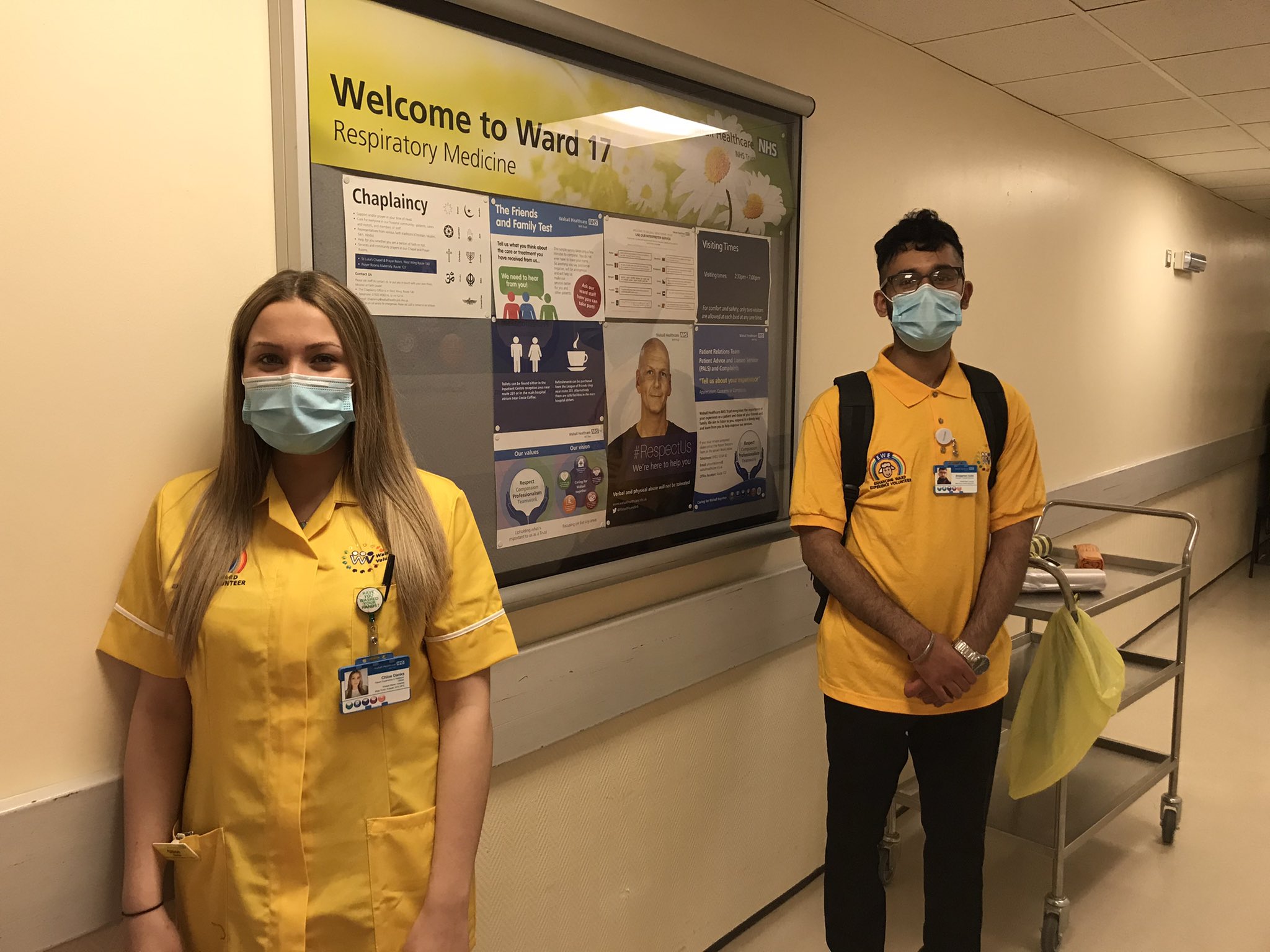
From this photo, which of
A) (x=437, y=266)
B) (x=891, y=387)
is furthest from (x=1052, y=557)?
(x=437, y=266)

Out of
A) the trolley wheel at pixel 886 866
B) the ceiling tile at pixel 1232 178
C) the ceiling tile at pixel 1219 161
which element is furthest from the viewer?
the ceiling tile at pixel 1232 178

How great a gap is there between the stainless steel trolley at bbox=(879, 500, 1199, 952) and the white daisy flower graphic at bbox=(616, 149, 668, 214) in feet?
4.45

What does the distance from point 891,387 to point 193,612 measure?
1.45 meters

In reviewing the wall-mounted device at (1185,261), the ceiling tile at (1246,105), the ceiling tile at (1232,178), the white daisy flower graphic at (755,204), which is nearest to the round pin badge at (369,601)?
the white daisy flower graphic at (755,204)

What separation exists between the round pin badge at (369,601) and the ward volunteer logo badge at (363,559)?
0.10 feet

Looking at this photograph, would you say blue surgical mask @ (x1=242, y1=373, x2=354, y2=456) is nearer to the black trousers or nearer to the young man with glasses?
the young man with glasses

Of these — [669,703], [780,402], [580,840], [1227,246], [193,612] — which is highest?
[1227,246]

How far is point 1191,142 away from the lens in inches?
169

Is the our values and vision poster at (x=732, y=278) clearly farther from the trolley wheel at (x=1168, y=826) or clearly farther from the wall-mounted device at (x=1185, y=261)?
the wall-mounted device at (x=1185, y=261)

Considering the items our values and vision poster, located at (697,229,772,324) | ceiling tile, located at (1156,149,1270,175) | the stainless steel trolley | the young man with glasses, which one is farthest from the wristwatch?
ceiling tile, located at (1156,149,1270,175)

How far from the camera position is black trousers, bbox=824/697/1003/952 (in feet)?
6.61

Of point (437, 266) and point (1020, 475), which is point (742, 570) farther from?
point (437, 266)

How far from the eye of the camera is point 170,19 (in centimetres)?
127

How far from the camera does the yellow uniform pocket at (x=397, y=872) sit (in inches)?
50.0
